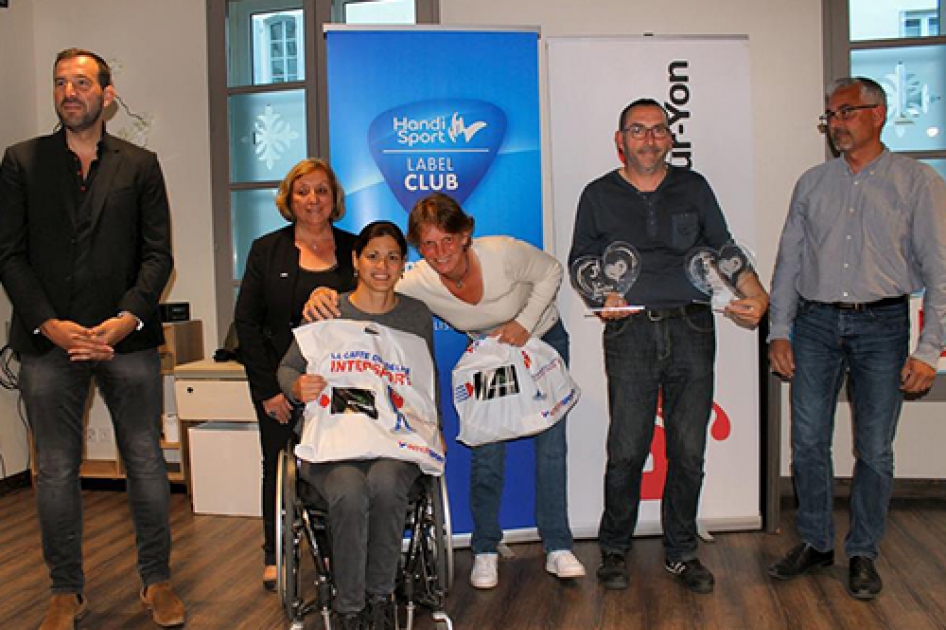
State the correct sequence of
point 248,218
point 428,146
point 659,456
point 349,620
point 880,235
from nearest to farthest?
point 349,620 → point 880,235 → point 428,146 → point 659,456 → point 248,218

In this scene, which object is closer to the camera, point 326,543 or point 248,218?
point 326,543

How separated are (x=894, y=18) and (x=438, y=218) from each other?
9.15 feet

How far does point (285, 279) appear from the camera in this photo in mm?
2945

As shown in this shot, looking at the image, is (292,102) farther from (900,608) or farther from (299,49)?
(900,608)

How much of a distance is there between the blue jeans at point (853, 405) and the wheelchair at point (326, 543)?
139cm

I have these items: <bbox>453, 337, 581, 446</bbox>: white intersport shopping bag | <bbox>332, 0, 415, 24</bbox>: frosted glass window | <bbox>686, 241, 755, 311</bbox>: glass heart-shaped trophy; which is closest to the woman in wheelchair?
<bbox>453, 337, 581, 446</bbox>: white intersport shopping bag

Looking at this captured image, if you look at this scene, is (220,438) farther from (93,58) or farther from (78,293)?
(93,58)

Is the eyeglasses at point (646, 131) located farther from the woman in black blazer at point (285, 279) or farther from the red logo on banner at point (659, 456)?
the red logo on banner at point (659, 456)

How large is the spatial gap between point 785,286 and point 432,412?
55.1 inches

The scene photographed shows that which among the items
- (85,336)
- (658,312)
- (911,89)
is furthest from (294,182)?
(911,89)

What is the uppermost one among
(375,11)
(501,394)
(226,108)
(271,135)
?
(375,11)

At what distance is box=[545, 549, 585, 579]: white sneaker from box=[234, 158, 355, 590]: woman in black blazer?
1.07 m

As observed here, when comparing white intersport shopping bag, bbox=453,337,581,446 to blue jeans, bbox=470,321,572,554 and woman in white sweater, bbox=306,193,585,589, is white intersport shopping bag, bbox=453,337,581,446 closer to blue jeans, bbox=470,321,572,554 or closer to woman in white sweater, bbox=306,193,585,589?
woman in white sweater, bbox=306,193,585,589

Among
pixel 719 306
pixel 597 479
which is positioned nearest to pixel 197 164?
pixel 597 479
